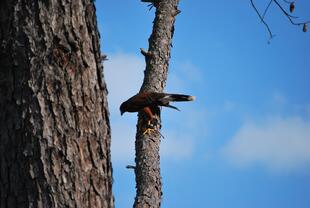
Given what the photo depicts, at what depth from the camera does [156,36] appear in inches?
223

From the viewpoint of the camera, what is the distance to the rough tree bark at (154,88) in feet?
16.2

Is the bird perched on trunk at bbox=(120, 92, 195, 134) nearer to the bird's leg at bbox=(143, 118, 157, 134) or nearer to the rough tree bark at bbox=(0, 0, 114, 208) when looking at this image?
the bird's leg at bbox=(143, 118, 157, 134)

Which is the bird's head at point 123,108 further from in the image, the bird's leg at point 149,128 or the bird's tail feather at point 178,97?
Result: the bird's leg at point 149,128

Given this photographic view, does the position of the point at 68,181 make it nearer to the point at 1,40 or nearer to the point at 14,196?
the point at 14,196

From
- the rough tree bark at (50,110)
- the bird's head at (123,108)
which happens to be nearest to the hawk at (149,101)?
the bird's head at (123,108)

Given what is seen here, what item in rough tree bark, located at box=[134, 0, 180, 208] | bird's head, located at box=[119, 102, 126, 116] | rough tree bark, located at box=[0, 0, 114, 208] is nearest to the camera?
rough tree bark, located at box=[0, 0, 114, 208]

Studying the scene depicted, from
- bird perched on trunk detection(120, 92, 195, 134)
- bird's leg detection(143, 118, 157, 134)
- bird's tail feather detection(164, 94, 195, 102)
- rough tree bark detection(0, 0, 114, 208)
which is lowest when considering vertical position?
rough tree bark detection(0, 0, 114, 208)

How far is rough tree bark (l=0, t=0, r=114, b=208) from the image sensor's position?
7.95ft

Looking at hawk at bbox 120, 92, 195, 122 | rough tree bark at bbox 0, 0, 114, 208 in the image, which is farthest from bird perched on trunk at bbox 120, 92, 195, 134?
rough tree bark at bbox 0, 0, 114, 208

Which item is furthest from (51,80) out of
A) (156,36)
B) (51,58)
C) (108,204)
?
(156,36)

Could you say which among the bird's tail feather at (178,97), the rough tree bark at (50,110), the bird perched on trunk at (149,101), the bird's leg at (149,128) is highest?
the bird's tail feather at (178,97)

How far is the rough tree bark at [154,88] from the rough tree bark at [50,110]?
2.37 metres

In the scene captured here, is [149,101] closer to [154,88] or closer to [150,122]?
[154,88]

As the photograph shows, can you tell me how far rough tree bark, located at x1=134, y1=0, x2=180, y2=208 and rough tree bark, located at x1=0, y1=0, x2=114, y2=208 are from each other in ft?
7.77
